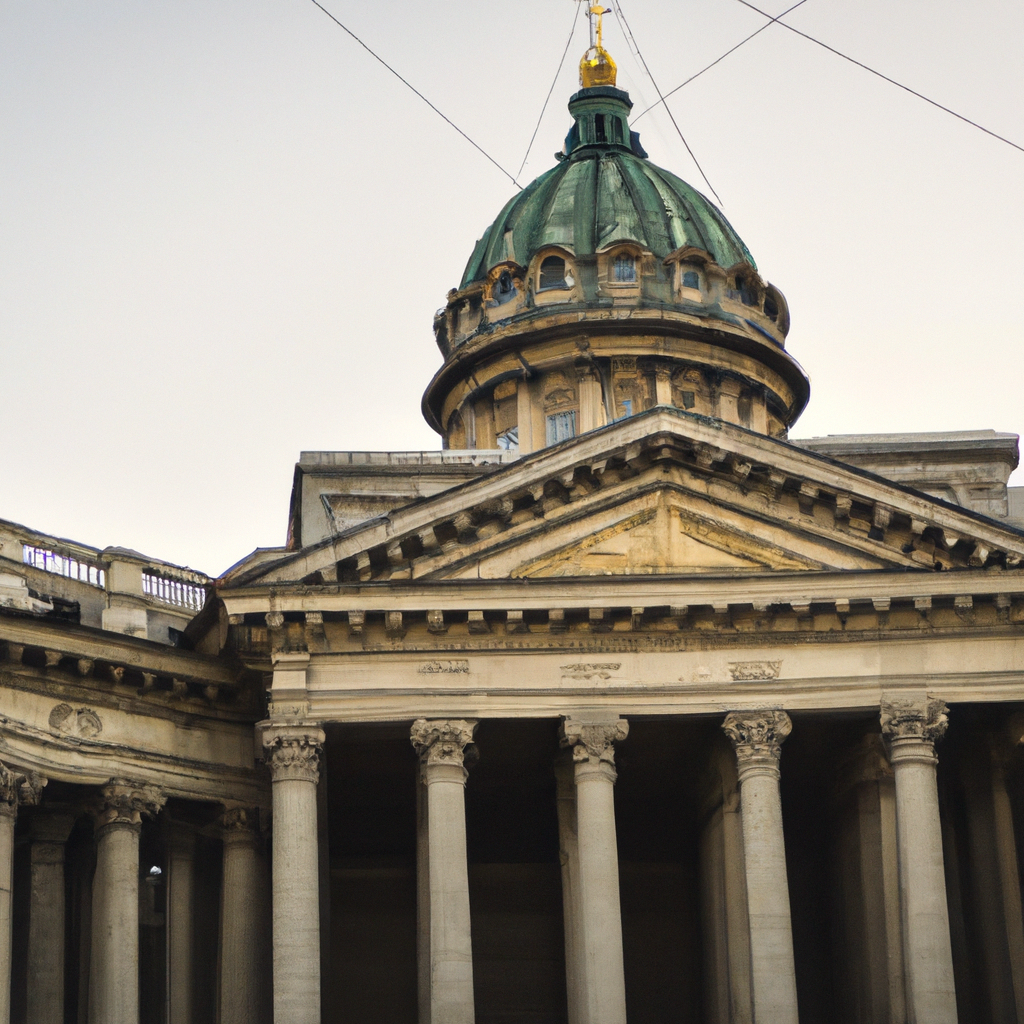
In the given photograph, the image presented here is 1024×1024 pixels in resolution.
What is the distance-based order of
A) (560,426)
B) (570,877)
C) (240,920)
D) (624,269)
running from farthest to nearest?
1. (624,269)
2. (560,426)
3. (240,920)
4. (570,877)

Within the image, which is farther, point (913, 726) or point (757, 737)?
point (757, 737)

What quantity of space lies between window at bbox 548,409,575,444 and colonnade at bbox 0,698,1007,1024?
12.9m

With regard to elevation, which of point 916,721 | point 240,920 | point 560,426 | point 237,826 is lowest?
point 240,920

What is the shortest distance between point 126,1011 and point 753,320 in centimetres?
2216

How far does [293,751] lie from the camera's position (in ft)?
106

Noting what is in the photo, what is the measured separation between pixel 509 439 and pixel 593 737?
15130mm

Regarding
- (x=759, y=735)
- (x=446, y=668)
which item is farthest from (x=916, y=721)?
(x=446, y=668)

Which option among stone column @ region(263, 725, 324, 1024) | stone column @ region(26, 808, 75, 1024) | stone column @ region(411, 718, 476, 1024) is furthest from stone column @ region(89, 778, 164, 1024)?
stone column @ region(411, 718, 476, 1024)

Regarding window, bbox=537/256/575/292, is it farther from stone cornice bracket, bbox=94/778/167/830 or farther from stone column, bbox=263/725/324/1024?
stone column, bbox=263/725/324/1024

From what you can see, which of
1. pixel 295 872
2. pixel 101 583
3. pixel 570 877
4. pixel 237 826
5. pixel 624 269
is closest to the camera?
pixel 295 872

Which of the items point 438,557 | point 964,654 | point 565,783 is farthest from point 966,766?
point 438,557

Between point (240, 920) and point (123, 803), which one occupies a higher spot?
point (123, 803)

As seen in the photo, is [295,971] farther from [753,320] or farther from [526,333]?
[753,320]

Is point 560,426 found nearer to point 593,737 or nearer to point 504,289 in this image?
point 504,289
